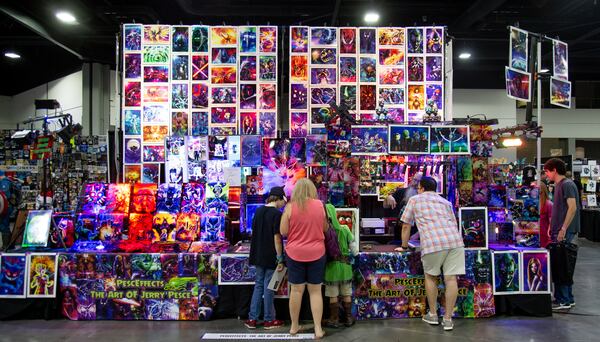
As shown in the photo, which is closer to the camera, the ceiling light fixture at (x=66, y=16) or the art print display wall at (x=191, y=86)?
the art print display wall at (x=191, y=86)

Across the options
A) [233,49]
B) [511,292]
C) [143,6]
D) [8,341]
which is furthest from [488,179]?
[143,6]

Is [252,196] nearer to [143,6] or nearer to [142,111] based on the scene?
[142,111]

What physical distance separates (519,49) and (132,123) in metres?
5.52

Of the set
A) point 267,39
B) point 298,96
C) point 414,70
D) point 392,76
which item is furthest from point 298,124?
point 414,70

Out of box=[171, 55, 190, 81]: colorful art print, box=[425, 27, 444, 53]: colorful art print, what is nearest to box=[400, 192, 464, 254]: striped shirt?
box=[425, 27, 444, 53]: colorful art print

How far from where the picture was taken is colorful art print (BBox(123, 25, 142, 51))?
6402 mm

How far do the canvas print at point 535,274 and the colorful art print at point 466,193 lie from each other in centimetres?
82

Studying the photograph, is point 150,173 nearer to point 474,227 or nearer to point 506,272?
point 474,227

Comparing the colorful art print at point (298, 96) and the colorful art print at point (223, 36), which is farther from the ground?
the colorful art print at point (223, 36)

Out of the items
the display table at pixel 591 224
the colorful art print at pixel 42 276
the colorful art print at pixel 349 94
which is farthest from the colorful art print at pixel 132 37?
the display table at pixel 591 224

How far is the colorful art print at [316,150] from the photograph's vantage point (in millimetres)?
5652

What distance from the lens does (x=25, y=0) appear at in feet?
26.8

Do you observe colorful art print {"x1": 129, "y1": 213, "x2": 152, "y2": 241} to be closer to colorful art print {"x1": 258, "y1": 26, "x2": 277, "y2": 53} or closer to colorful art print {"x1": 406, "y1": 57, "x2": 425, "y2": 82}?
colorful art print {"x1": 258, "y1": 26, "x2": 277, "y2": 53}

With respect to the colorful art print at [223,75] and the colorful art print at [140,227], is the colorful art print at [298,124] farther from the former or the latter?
the colorful art print at [140,227]
